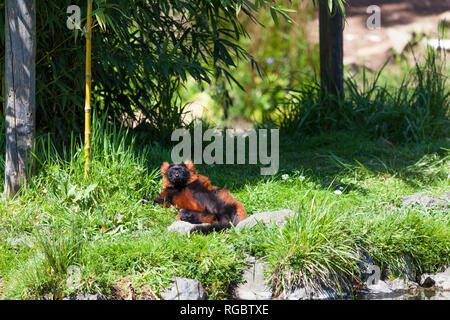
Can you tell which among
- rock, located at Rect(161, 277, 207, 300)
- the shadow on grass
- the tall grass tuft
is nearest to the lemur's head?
the shadow on grass

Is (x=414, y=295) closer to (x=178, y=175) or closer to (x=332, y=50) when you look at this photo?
(x=178, y=175)

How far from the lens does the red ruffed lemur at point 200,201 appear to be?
4.42m

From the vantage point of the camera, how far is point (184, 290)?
363cm

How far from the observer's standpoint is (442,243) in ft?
13.9

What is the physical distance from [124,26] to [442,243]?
10.0ft

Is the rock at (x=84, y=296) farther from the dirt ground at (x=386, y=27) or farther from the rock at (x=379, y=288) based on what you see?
the dirt ground at (x=386, y=27)

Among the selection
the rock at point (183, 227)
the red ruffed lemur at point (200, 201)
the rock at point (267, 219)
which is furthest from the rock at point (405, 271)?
the rock at point (183, 227)

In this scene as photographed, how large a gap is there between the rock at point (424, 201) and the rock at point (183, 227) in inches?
68.8

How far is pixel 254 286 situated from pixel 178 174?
1050 mm

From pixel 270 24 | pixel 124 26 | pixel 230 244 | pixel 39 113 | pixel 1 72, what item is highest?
pixel 270 24

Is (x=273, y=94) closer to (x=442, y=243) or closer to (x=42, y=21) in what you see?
(x=42, y=21)

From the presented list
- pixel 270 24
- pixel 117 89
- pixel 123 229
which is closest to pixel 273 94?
pixel 270 24

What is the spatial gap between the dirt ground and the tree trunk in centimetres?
693

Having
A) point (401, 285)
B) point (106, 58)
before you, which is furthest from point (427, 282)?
point (106, 58)
